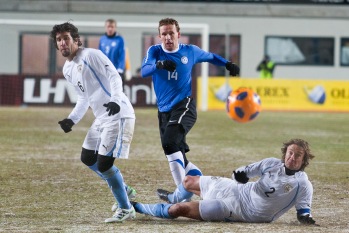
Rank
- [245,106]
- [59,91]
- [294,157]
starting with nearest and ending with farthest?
[294,157]
[245,106]
[59,91]

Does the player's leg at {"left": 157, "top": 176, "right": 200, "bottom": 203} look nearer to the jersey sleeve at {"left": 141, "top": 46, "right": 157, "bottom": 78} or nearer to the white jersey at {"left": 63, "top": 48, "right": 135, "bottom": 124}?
the white jersey at {"left": 63, "top": 48, "right": 135, "bottom": 124}

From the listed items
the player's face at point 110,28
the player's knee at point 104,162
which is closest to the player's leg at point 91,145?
the player's knee at point 104,162

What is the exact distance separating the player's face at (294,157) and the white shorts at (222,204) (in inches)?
20.7

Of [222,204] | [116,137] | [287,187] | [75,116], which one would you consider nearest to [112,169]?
[116,137]

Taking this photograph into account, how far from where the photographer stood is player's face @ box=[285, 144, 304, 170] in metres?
8.12

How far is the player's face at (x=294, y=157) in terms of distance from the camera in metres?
8.12

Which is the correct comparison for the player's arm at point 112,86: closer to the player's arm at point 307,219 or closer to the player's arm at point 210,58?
the player's arm at point 210,58

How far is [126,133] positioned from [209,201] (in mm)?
1026

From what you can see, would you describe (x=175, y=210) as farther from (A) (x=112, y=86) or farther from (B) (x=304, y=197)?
(A) (x=112, y=86)

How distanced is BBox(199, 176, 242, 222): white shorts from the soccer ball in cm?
952

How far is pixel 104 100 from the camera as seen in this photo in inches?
345

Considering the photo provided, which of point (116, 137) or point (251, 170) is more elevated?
point (116, 137)

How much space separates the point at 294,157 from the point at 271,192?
359 mm

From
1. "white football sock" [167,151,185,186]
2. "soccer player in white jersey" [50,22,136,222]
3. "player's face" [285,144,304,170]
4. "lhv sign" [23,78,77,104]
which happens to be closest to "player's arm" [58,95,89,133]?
"soccer player in white jersey" [50,22,136,222]
